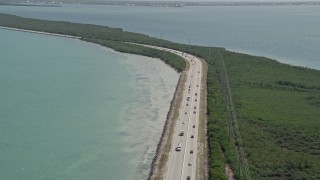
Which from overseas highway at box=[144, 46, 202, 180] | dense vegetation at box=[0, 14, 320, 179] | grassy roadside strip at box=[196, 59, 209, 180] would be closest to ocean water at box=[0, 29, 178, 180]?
overseas highway at box=[144, 46, 202, 180]

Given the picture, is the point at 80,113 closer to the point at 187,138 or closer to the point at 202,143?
the point at 187,138

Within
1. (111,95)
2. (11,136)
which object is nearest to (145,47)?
(111,95)

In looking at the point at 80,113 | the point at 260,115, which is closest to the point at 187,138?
the point at 260,115

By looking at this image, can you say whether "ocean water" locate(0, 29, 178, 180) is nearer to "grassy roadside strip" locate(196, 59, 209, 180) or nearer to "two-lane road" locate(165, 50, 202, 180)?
"two-lane road" locate(165, 50, 202, 180)

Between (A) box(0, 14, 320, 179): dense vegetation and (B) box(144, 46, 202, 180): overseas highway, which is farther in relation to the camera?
(A) box(0, 14, 320, 179): dense vegetation

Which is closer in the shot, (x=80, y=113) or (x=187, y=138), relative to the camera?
(x=187, y=138)

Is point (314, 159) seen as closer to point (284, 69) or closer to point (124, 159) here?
point (124, 159)
